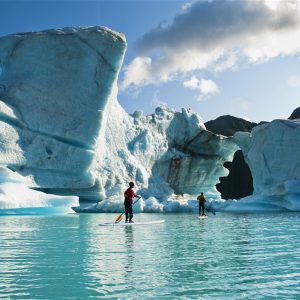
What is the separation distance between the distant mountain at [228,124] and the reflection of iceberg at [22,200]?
5029 cm

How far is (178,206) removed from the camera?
80.2 feet

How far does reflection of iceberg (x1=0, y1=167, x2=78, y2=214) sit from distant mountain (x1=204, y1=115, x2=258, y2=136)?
50.3 meters

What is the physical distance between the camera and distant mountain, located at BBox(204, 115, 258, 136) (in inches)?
2655

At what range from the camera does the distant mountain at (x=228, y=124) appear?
221 feet

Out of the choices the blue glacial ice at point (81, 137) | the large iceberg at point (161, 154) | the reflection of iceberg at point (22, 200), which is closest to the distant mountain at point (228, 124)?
the large iceberg at point (161, 154)

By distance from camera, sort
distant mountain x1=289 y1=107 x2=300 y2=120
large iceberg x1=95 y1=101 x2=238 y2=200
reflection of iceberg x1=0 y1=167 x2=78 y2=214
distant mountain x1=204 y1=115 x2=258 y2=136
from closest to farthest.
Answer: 1. reflection of iceberg x1=0 y1=167 x2=78 y2=214
2. large iceberg x1=95 y1=101 x2=238 y2=200
3. distant mountain x1=289 y1=107 x2=300 y2=120
4. distant mountain x1=204 y1=115 x2=258 y2=136

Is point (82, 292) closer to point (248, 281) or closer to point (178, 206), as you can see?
point (248, 281)

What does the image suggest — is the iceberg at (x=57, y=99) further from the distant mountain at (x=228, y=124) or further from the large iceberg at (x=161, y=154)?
the distant mountain at (x=228, y=124)

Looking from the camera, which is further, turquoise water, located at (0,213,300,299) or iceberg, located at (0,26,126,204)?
iceberg, located at (0,26,126,204)

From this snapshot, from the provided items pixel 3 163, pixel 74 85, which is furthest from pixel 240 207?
pixel 3 163

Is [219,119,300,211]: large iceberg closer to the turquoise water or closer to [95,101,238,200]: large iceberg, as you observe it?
[95,101,238,200]: large iceberg

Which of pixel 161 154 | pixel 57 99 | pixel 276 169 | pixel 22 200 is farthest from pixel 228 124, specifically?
pixel 22 200

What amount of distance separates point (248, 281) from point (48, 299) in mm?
1566

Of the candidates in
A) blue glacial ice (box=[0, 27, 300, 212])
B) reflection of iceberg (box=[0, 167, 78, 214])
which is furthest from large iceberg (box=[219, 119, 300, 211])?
reflection of iceberg (box=[0, 167, 78, 214])
